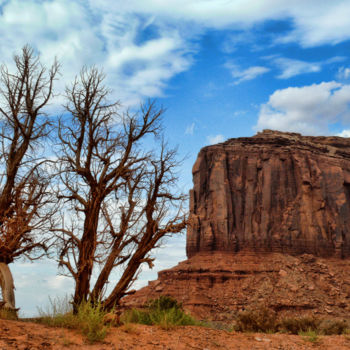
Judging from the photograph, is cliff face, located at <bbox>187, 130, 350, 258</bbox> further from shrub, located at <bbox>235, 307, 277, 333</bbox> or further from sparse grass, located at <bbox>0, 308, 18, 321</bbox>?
sparse grass, located at <bbox>0, 308, 18, 321</bbox>

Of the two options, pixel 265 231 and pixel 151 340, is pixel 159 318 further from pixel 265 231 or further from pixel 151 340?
pixel 265 231

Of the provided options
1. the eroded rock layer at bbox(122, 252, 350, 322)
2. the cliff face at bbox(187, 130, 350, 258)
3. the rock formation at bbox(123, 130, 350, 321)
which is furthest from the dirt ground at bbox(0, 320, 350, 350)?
the cliff face at bbox(187, 130, 350, 258)

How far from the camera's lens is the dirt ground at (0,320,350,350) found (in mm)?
11086

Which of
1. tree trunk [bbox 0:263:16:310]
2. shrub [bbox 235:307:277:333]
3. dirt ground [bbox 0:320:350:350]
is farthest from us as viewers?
shrub [bbox 235:307:277:333]

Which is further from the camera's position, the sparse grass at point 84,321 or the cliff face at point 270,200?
the cliff face at point 270,200

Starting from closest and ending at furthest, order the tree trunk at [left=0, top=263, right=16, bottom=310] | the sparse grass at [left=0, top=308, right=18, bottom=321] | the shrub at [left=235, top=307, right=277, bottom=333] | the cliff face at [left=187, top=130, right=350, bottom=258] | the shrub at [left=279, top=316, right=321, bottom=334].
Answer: the sparse grass at [left=0, top=308, right=18, bottom=321], the tree trunk at [left=0, top=263, right=16, bottom=310], the shrub at [left=235, top=307, right=277, bottom=333], the shrub at [left=279, top=316, right=321, bottom=334], the cliff face at [left=187, top=130, right=350, bottom=258]

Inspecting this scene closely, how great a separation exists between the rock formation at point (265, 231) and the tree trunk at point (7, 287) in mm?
42178

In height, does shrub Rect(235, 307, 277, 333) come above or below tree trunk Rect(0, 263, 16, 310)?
below

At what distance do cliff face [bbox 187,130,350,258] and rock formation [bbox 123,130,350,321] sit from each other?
155 mm

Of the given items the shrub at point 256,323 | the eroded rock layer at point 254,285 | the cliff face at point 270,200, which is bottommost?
the shrub at point 256,323

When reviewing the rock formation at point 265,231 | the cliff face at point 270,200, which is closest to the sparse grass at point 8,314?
the rock formation at point 265,231

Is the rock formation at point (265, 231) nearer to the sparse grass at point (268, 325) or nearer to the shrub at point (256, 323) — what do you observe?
the sparse grass at point (268, 325)

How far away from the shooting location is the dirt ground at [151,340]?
36.4 feet

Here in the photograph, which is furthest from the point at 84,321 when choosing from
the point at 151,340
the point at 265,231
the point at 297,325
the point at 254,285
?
the point at 265,231
